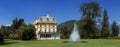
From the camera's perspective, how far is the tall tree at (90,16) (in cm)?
9031

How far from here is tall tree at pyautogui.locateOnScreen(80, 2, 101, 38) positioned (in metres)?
90.3

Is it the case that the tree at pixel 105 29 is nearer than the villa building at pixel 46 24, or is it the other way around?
the villa building at pixel 46 24

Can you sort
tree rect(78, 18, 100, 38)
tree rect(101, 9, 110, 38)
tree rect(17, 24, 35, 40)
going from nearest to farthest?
tree rect(17, 24, 35, 40), tree rect(78, 18, 100, 38), tree rect(101, 9, 110, 38)

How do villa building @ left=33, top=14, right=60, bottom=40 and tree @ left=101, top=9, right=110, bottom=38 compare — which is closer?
villa building @ left=33, top=14, right=60, bottom=40

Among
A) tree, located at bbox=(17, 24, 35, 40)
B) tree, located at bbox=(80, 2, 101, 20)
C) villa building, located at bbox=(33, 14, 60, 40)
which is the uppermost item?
tree, located at bbox=(80, 2, 101, 20)

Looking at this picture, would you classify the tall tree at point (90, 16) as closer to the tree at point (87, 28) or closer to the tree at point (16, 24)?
the tree at point (87, 28)

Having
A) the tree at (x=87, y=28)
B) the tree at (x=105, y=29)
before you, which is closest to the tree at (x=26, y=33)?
the tree at (x=87, y=28)

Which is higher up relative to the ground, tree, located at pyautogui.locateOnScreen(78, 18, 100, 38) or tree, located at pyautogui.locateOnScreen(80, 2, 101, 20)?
tree, located at pyautogui.locateOnScreen(80, 2, 101, 20)

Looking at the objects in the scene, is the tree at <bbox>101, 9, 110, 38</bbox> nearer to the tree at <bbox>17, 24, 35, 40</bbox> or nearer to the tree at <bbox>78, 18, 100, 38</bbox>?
the tree at <bbox>78, 18, 100, 38</bbox>

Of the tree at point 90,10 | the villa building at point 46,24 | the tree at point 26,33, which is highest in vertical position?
the tree at point 90,10

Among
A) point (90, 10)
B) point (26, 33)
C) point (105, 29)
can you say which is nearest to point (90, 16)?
point (90, 10)

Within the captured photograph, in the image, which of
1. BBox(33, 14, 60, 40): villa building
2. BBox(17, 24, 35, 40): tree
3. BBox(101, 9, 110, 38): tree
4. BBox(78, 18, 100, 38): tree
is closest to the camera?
BBox(17, 24, 35, 40): tree

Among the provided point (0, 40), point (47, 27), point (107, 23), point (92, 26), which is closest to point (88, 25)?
point (92, 26)

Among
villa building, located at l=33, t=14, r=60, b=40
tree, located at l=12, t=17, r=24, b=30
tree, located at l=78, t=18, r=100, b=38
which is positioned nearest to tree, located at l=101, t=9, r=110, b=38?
tree, located at l=78, t=18, r=100, b=38
